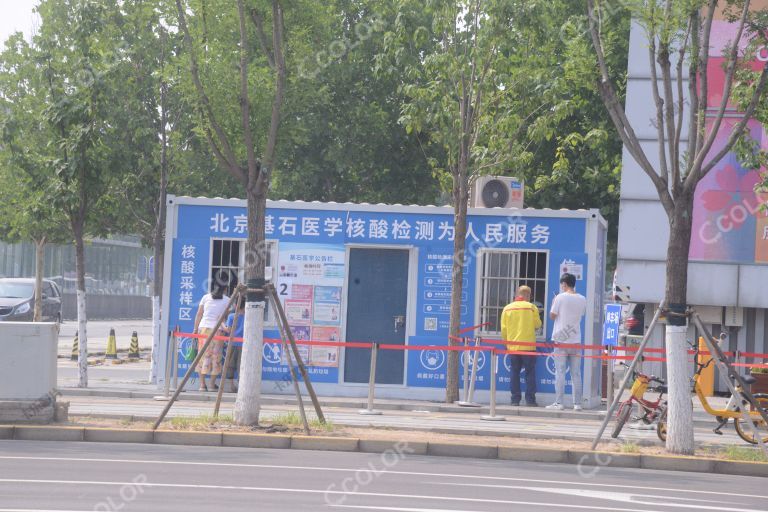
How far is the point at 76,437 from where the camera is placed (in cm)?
1399

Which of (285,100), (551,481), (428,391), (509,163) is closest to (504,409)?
(428,391)

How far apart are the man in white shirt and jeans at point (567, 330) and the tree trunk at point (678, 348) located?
5.31 meters

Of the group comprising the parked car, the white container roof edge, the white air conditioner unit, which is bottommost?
the parked car

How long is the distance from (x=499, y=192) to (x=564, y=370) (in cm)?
351

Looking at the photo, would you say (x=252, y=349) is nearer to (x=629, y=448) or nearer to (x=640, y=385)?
(x=629, y=448)

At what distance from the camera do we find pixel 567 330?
19484mm

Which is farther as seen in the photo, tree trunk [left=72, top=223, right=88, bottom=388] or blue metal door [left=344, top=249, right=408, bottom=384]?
blue metal door [left=344, top=249, right=408, bottom=384]

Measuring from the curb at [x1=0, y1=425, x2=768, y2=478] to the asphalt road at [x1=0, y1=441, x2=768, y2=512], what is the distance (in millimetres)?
302

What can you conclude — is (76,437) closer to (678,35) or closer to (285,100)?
(285,100)

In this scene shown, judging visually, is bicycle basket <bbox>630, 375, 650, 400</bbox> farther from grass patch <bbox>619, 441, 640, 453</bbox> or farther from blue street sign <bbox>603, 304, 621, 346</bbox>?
blue street sign <bbox>603, 304, 621, 346</bbox>

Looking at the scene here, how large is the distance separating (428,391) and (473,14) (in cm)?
632

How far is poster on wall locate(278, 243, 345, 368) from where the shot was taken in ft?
68.6

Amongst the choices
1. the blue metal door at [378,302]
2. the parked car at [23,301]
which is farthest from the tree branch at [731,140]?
the parked car at [23,301]

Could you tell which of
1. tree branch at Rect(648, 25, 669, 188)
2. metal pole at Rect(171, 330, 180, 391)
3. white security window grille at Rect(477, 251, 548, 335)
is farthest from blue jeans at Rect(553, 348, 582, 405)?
metal pole at Rect(171, 330, 180, 391)
